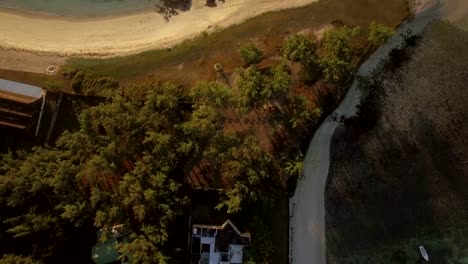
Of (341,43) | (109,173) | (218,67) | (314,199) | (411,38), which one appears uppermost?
(411,38)

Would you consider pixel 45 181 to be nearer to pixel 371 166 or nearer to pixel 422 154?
pixel 371 166

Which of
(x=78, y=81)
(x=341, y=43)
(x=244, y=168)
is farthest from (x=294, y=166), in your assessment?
(x=78, y=81)

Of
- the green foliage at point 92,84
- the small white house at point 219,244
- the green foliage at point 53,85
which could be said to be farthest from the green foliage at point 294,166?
the green foliage at point 53,85

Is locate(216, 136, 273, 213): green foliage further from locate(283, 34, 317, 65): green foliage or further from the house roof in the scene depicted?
the house roof

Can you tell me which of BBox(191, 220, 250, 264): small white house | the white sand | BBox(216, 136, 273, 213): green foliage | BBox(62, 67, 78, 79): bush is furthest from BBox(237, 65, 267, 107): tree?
BBox(62, 67, 78, 79): bush

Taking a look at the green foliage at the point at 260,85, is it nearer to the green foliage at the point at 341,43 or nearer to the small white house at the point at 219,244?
the green foliage at the point at 341,43

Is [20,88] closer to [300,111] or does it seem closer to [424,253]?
[300,111]

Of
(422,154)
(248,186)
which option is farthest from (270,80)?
(422,154)

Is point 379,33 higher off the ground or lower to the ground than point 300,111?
higher
